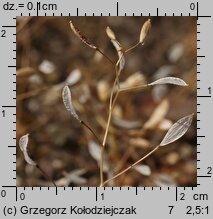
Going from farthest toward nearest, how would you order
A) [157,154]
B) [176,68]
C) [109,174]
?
[176,68] → [157,154] → [109,174]

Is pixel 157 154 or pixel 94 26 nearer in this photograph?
pixel 157 154

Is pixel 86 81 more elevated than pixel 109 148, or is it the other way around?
pixel 86 81

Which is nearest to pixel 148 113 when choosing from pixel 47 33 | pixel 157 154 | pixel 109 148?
pixel 157 154

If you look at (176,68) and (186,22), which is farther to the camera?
(186,22)

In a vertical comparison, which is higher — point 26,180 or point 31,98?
point 31,98

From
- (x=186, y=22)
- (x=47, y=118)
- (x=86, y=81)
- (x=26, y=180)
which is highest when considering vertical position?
(x=186, y=22)

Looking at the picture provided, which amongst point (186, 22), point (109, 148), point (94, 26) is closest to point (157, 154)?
point (109, 148)

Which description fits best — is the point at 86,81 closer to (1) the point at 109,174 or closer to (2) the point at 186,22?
(1) the point at 109,174

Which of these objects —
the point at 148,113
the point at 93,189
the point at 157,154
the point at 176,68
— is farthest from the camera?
the point at 176,68

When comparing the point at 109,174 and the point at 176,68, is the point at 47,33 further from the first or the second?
the point at 109,174
